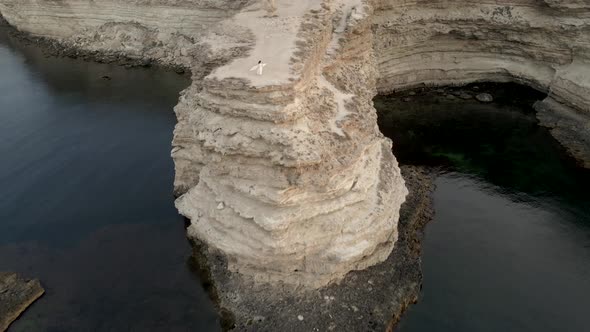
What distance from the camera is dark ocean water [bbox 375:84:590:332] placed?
46.3ft

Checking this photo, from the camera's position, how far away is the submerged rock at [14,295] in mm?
13797

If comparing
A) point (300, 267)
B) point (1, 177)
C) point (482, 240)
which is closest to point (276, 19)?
point (300, 267)

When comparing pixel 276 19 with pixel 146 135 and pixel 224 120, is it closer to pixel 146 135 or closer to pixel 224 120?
pixel 224 120

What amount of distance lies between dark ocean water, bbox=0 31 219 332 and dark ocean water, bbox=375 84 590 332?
24.9 ft

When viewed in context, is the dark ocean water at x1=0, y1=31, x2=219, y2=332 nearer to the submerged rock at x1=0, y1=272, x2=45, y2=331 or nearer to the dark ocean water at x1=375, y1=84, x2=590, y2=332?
the submerged rock at x1=0, y1=272, x2=45, y2=331

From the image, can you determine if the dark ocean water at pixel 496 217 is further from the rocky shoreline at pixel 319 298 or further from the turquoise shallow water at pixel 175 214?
the rocky shoreline at pixel 319 298

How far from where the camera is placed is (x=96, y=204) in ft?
60.2

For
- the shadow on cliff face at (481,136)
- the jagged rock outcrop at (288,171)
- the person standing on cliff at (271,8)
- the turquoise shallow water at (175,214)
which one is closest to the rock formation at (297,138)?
the jagged rock outcrop at (288,171)

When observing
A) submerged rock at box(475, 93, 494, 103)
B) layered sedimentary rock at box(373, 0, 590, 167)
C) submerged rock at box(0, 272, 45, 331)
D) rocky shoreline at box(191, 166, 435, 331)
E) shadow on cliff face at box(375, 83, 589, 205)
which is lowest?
submerged rock at box(0, 272, 45, 331)

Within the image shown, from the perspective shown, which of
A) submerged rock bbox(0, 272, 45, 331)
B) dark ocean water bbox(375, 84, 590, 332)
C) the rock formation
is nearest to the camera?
the rock formation

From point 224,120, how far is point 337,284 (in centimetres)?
589

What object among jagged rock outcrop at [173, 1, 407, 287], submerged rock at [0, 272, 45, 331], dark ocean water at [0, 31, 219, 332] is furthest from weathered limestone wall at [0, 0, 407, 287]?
submerged rock at [0, 272, 45, 331]

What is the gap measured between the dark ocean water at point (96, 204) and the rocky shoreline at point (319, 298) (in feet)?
1.92

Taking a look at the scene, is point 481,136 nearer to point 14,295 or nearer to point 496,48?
point 496,48
